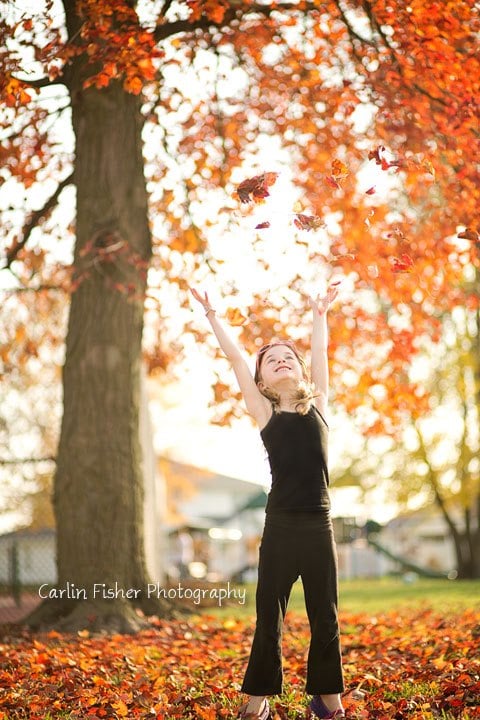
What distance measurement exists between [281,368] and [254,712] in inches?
77.7

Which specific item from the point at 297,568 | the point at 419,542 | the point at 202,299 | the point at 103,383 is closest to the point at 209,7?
the point at 103,383

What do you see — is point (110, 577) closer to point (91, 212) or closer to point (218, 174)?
point (91, 212)

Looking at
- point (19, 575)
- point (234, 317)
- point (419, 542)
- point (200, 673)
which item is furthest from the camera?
point (419, 542)

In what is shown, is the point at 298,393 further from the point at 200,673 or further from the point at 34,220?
the point at 34,220

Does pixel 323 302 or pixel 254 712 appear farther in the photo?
pixel 323 302

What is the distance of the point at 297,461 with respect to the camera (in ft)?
16.2

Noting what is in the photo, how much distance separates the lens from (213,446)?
33656mm

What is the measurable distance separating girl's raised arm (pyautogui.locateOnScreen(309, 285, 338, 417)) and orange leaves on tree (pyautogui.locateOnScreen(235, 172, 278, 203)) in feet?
2.73

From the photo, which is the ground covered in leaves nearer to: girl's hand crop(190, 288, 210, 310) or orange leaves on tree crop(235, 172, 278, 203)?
girl's hand crop(190, 288, 210, 310)

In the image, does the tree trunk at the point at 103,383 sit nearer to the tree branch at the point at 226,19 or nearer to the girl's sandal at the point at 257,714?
the tree branch at the point at 226,19

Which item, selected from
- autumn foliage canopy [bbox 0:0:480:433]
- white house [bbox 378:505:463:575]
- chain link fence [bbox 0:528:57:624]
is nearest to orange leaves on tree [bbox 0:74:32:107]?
autumn foliage canopy [bbox 0:0:480:433]

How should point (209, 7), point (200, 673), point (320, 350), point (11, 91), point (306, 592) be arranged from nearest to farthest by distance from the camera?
point (306, 592)
point (320, 350)
point (200, 673)
point (11, 91)
point (209, 7)

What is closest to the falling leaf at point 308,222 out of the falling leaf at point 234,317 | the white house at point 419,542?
the falling leaf at point 234,317

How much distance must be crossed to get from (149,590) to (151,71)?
5278 mm
